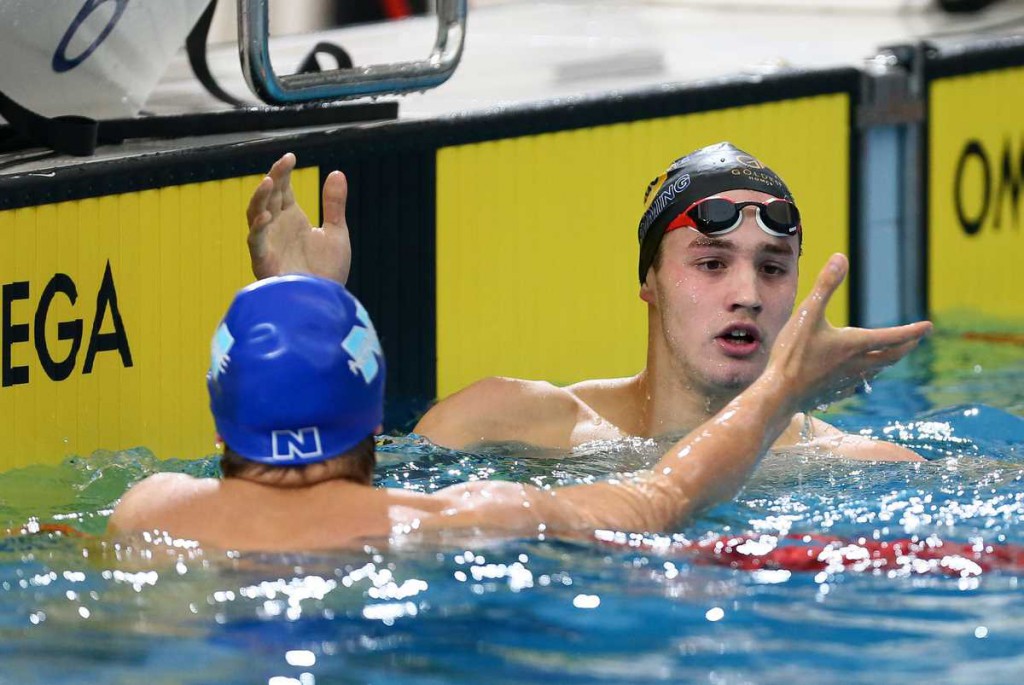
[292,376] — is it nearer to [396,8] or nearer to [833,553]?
[833,553]

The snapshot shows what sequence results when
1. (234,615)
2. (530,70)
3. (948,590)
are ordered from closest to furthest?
(234,615)
(948,590)
(530,70)

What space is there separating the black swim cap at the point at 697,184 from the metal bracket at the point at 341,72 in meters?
0.86

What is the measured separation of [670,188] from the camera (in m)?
4.16

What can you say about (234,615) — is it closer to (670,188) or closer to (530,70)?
(670,188)

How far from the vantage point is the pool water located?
2764mm

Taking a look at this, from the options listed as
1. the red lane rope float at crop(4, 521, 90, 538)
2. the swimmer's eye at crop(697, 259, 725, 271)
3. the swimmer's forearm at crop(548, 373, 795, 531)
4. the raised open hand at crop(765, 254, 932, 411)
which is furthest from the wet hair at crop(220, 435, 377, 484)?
the swimmer's eye at crop(697, 259, 725, 271)

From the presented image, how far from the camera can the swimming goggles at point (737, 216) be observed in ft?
13.1

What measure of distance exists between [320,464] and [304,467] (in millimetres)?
26

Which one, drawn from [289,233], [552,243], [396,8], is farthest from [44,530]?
[396,8]

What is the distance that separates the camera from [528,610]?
3002 mm

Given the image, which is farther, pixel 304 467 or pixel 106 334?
pixel 106 334

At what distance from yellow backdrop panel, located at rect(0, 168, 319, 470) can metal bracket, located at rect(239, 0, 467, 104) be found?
27 centimetres

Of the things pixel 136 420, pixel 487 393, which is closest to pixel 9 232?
pixel 136 420

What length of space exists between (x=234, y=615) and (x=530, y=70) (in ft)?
14.5
